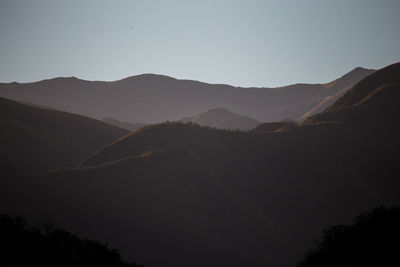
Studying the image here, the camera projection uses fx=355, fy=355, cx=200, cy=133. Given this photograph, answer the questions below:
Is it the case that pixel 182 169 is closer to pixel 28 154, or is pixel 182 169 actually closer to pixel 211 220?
pixel 211 220

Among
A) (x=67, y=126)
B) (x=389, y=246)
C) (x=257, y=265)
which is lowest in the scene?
(x=257, y=265)

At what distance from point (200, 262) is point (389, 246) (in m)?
21.3

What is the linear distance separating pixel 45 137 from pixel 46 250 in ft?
159

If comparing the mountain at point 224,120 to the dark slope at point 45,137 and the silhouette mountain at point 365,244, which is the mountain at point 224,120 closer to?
the dark slope at point 45,137

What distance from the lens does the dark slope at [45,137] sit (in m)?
53.3

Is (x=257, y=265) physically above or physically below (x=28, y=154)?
below

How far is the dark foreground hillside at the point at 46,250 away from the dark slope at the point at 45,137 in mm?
27952

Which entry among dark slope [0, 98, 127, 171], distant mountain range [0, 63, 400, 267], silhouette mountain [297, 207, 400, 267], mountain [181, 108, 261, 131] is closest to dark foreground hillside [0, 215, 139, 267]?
distant mountain range [0, 63, 400, 267]

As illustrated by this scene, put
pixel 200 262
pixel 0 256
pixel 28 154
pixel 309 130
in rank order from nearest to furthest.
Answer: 1. pixel 0 256
2. pixel 200 262
3. pixel 28 154
4. pixel 309 130

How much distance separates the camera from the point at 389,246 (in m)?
14.0

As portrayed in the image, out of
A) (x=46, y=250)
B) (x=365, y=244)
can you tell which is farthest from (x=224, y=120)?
(x=365, y=244)

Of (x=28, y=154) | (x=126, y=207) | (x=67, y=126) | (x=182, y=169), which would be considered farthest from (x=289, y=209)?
(x=67, y=126)

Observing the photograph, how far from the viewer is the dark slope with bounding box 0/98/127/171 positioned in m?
53.3

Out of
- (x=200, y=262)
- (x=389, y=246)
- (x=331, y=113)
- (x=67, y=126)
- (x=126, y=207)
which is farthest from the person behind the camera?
(x=67, y=126)
